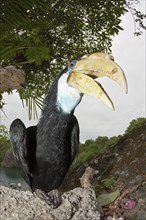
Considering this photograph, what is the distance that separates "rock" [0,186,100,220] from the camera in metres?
0.75

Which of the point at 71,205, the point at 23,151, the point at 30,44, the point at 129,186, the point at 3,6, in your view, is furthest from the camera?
the point at 30,44

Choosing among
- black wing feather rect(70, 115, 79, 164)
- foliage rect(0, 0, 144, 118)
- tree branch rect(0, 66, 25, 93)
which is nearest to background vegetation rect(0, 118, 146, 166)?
foliage rect(0, 0, 144, 118)

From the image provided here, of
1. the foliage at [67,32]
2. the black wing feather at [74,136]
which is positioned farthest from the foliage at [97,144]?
the black wing feather at [74,136]

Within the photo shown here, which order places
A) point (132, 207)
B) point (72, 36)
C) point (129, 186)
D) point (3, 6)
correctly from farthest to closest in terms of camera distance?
point (72, 36), point (3, 6), point (129, 186), point (132, 207)

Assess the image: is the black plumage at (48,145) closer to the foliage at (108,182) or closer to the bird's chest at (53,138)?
the bird's chest at (53,138)

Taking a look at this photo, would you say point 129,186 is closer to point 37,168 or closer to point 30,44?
point 37,168

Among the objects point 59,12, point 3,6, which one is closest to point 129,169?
point 3,6

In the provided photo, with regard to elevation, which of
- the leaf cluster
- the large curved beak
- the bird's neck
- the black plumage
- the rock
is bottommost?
the rock

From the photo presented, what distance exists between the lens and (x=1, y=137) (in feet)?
9.31

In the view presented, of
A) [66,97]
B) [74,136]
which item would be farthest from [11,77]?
[66,97]

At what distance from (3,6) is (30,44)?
72cm

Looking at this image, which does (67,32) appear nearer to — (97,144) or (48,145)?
(97,144)

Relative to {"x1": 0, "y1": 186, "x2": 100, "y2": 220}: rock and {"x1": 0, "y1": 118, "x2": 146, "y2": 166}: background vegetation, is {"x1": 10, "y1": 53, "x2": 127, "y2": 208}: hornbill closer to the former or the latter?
{"x1": 0, "y1": 186, "x2": 100, "y2": 220}: rock

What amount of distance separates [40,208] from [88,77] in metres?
0.23
